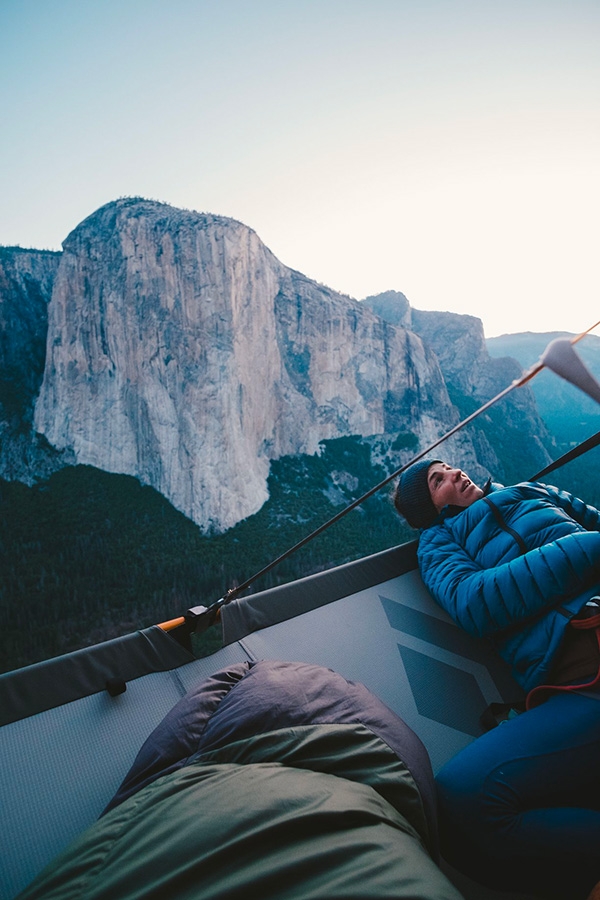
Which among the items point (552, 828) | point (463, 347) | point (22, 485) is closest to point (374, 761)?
point (552, 828)

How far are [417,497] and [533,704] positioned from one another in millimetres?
1020

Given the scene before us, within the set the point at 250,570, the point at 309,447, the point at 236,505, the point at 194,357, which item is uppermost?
the point at 194,357

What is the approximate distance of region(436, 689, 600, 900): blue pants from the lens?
1016mm

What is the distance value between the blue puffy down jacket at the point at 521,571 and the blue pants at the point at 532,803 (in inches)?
7.3

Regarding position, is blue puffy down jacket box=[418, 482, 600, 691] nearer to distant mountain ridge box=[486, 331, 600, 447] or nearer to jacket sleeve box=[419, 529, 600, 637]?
jacket sleeve box=[419, 529, 600, 637]

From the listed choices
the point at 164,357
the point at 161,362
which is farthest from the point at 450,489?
the point at 161,362

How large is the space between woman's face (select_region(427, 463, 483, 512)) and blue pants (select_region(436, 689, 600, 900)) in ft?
3.13

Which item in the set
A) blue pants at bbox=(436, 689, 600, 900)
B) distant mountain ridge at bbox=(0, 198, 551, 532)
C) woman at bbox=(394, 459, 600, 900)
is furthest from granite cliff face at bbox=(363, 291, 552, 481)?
blue pants at bbox=(436, 689, 600, 900)

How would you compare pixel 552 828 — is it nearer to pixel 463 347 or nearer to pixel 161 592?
pixel 161 592

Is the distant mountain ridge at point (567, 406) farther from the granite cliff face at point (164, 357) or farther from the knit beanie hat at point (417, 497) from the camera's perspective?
the knit beanie hat at point (417, 497)

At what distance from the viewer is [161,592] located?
24.7 meters

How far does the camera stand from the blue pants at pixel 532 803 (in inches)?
40.0

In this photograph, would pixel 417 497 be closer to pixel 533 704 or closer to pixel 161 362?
pixel 533 704

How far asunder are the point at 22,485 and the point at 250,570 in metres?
16.3
